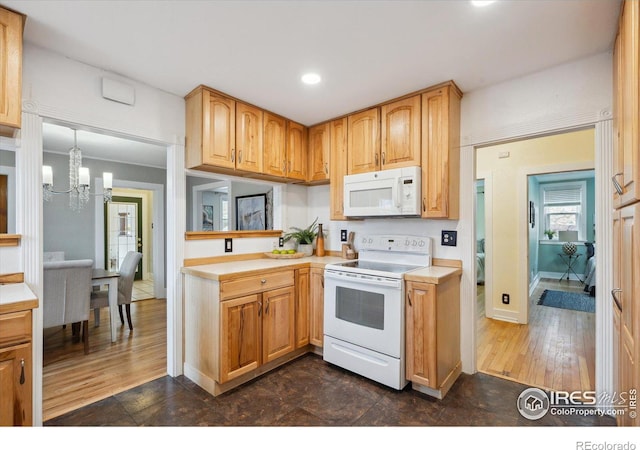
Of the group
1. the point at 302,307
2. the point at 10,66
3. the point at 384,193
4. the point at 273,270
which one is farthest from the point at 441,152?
the point at 10,66

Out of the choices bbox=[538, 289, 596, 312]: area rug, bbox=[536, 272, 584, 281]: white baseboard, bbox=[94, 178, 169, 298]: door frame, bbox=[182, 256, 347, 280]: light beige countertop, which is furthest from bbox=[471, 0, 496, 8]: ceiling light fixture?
bbox=[536, 272, 584, 281]: white baseboard

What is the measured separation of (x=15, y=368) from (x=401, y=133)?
2.80m

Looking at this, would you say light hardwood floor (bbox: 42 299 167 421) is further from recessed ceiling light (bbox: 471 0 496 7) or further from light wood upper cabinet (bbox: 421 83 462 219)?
recessed ceiling light (bbox: 471 0 496 7)

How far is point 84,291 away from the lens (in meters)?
3.00

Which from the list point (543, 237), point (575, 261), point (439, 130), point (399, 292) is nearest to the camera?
point (399, 292)

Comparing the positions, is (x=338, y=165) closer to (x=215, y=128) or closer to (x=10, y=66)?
(x=215, y=128)

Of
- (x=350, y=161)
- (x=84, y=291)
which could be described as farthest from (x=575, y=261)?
(x=84, y=291)

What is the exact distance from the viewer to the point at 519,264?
3.86 meters

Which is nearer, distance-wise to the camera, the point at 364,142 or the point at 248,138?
the point at 248,138

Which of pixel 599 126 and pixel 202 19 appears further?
pixel 599 126

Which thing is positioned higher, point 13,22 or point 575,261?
point 13,22

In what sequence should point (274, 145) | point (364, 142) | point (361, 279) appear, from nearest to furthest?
1. point (361, 279)
2. point (364, 142)
3. point (274, 145)

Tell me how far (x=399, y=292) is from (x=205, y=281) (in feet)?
4.77
